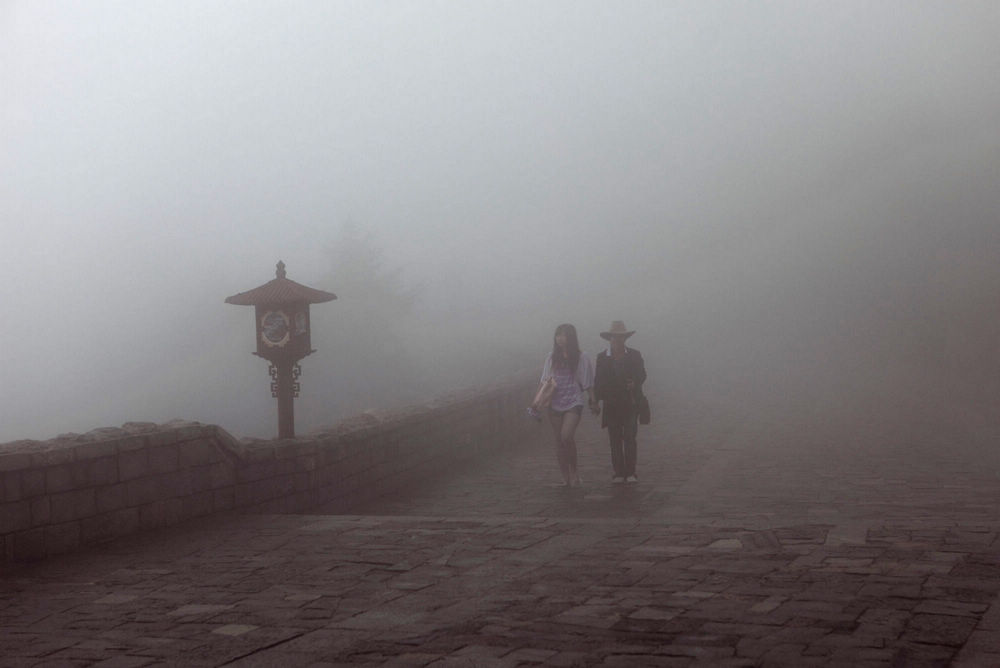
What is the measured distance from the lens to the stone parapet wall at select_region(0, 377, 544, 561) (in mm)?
7645

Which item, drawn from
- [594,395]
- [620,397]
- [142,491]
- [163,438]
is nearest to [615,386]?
[620,397]

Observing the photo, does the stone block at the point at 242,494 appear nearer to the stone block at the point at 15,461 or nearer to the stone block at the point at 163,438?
the stone block at the point at 163,438

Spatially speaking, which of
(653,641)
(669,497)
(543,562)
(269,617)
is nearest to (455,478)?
(669,497)

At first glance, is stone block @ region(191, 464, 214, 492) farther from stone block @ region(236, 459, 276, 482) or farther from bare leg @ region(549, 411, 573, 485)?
bare leg @ region(549, 411, 573, 485)

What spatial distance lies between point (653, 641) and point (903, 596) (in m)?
1.40

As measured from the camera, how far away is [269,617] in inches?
228

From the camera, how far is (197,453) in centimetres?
923

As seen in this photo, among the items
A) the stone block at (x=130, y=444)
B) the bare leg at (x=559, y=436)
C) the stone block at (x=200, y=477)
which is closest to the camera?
the stone block at (x=130, y=444)

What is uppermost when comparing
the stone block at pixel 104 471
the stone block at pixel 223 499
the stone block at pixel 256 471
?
the stone block at pixel 104 471

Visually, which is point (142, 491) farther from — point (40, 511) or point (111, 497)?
point (40, 511)

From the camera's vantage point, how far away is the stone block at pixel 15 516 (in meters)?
7.41

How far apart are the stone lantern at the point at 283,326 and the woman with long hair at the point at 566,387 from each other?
2263 mm

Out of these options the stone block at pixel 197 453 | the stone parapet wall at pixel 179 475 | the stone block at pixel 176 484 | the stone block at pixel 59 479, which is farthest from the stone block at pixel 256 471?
the stone block at pixel 59 479

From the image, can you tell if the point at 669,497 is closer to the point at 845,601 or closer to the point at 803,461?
the point at 803,461
